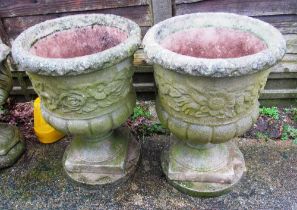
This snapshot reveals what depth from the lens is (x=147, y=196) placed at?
2.37 metres

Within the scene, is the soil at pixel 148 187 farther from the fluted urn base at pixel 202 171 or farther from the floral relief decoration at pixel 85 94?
the floral relief decoration at pixel 85 94

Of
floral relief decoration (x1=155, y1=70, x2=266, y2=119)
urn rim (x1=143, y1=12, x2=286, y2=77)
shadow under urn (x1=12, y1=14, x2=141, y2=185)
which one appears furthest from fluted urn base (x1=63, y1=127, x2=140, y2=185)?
urn rim (x1=143, y1=12, x2=286, y2=77)

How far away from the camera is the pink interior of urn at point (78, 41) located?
229 cm

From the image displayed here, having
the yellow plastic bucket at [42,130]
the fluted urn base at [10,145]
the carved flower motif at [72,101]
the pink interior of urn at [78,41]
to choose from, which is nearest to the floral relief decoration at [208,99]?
the carved flower motif at [72,101]

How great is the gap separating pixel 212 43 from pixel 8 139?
162 cm

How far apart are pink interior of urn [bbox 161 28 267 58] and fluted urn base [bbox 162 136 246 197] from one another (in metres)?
0.60

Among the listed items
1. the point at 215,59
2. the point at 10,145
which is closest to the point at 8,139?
the point at 10,145

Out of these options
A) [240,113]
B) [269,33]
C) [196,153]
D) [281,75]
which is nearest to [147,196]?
[196,153]

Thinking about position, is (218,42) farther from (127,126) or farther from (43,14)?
(43,14)

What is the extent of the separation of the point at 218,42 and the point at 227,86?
1.96ft

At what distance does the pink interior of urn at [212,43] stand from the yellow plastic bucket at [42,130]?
1.19 metres

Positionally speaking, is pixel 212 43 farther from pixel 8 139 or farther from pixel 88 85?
pixel 8 139

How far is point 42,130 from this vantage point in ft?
9.17

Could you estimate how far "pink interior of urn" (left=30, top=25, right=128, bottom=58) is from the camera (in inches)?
90.0
